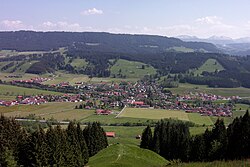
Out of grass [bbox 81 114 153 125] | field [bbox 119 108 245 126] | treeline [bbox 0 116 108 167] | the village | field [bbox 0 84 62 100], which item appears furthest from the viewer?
field [bbox 0 84 62 100]

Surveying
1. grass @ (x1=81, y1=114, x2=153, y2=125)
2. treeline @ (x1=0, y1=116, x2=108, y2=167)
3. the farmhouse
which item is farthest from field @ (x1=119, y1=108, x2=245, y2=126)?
treeline @ (x1=0, y1=116, x2=108, y2=167)

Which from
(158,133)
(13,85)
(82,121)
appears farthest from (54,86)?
(158,133)

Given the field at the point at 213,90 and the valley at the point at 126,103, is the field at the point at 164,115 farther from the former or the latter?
the field at the point at 213,90

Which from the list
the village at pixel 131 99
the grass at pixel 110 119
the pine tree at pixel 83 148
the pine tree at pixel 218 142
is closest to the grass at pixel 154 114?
the grass at pixel 110 119

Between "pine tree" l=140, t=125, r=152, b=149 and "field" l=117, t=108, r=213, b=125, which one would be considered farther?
"field" l=117, t=108, r=213, b=125

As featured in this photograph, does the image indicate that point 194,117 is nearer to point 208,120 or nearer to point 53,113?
point 208,120

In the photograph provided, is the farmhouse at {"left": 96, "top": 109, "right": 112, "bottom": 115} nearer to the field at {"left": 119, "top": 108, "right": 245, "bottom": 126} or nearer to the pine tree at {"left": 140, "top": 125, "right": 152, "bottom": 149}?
the field at {"left": 119, "top": 108, "right": 245, "bottom": 126}

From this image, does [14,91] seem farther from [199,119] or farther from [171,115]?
[199,119]

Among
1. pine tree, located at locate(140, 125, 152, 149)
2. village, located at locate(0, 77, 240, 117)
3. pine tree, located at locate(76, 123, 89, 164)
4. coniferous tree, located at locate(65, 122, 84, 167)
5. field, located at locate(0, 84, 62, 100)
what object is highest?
coniferous tree, located at locate(65, 122, 84, 167)
